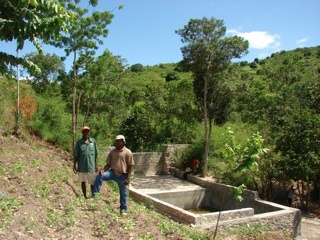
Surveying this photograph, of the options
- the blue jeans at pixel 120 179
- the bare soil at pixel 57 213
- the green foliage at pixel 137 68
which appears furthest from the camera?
the green foliage at pixel 137 68

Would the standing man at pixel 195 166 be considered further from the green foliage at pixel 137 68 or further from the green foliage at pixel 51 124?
the green foliage at pixel 137 68

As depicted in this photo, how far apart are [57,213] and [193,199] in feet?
29.6

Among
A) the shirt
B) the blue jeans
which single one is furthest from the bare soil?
the shirt

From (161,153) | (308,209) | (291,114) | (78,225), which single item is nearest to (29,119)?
(161,153)

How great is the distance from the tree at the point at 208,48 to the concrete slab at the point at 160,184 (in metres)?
1.51

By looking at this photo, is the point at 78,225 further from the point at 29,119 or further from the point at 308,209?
the point at 308,209

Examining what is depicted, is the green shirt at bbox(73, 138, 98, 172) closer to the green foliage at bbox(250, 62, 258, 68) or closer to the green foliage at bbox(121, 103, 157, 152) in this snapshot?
the green foliage at bbox(121, 103, 157, 152)

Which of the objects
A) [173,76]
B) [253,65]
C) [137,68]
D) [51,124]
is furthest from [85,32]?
[253,65]

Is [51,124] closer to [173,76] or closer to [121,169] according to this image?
[121,169]

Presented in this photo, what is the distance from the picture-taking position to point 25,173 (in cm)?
772

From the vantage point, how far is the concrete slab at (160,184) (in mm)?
14074

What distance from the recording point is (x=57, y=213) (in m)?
5.96

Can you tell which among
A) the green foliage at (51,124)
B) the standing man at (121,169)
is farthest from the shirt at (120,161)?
the green foliage at (51,124)

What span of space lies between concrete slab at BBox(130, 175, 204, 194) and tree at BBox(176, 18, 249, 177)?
1512 mm
